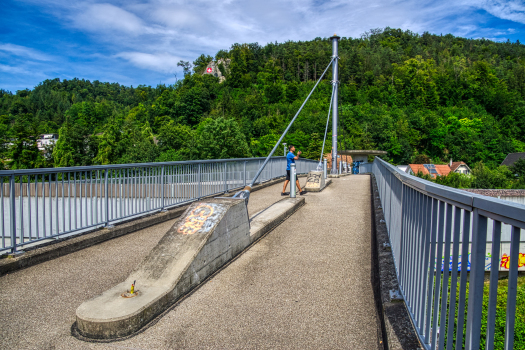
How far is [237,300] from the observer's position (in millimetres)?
4242

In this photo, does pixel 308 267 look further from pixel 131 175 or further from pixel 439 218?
pixel 131 175

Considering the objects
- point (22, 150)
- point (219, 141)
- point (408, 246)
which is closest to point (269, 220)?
point (408, 246)

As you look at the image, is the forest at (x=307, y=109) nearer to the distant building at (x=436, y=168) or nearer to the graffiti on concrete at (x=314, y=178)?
the distant building at (x=436, y=168)

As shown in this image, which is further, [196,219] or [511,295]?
[196,219]

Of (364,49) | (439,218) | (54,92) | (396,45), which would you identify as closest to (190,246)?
(439,218)

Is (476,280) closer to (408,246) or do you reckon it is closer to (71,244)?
(408,246)

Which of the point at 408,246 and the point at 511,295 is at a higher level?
the point at 511,295

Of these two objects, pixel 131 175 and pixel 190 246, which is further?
pixel 131 175

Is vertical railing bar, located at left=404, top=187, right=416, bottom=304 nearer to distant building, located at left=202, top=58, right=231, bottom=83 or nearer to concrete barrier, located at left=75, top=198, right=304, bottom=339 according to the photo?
concrete barrier, located at left=75, top=198, right=304, bottom=339

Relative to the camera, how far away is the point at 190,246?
455 centimetres

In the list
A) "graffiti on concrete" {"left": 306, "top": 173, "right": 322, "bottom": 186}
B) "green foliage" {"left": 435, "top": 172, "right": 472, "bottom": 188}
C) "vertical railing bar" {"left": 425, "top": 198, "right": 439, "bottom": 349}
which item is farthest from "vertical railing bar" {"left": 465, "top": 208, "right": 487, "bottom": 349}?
"green foliage" {"left": 435, "top": 172, "right": 472, "bottom": 188}

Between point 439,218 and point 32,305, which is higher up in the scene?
point 439,218

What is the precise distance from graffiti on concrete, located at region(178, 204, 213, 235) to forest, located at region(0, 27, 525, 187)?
70355 millimetres

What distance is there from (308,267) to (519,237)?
4.13 metres
